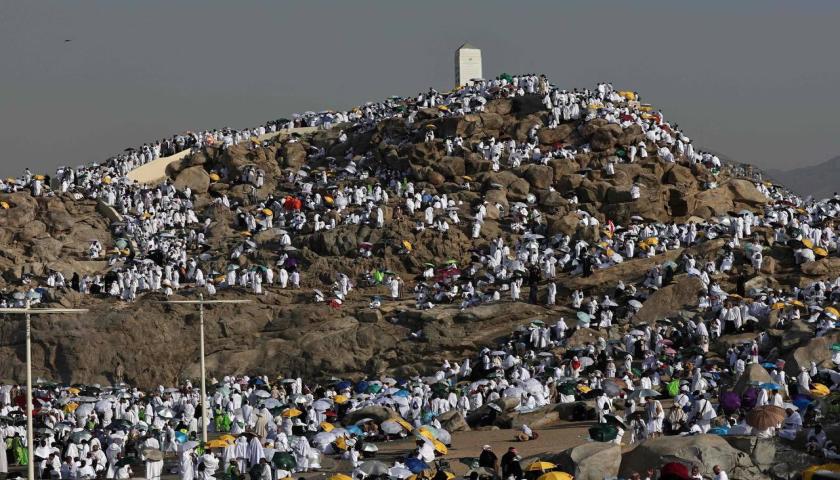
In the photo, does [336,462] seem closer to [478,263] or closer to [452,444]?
[452,444]

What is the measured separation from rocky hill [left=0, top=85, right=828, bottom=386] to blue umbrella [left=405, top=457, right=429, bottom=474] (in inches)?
658

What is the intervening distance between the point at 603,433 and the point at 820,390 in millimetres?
6424

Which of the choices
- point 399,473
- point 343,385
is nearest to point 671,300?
point 343,385

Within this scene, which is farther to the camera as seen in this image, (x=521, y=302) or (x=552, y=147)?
(x=552, y=147)

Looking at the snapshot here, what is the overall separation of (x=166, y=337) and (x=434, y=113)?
20.2m

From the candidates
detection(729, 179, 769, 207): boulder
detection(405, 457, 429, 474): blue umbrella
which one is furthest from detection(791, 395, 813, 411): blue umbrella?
detection(729, 179, 769, 207): boulder

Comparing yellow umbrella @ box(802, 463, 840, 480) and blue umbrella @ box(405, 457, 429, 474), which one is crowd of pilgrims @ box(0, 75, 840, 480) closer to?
blue umbrella @ box(405, 457, 429, 474)

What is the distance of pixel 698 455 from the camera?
24797 mm

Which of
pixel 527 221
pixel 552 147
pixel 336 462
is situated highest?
pixel 552 147

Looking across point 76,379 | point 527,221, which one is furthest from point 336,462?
point 527,221

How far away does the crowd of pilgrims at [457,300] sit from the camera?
3198 centimetres

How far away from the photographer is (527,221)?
54562 millimetres

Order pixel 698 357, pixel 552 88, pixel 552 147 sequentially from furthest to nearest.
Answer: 1. pixel 552 88
2. pixel 552 147
3. pixel 698 357

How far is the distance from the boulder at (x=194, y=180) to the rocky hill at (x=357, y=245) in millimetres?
87
